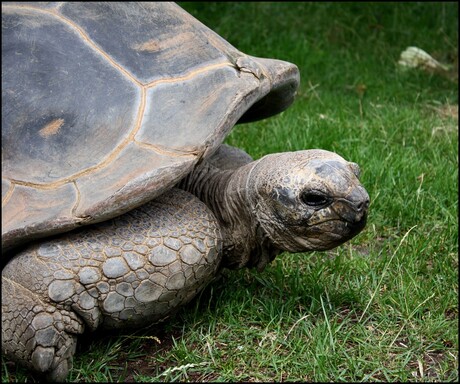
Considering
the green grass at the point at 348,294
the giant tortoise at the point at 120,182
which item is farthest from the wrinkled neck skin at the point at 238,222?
the green grass at the point at 348,294

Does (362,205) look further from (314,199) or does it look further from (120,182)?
(120,182)

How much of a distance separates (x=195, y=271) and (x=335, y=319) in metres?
0.55

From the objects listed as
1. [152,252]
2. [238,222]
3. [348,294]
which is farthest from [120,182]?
[348,294]

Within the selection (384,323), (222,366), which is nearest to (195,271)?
(222,366)

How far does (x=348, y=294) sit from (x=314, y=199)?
517mm

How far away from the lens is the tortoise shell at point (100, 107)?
2.79 m

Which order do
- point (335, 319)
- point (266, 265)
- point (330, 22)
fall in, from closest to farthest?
1. point (335, 319)
2. point (266, 265)
3. point (330, 22)

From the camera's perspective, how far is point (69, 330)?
110 inches

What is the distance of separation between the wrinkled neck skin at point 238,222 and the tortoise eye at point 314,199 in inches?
10.7

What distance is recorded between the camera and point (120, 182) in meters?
2.80

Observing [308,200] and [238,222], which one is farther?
[238,222]

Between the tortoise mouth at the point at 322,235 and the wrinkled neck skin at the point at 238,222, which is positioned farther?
the wrinkled neck skin at the point at 238,222

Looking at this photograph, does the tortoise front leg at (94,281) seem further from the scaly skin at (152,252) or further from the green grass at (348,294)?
the green grass at (348,294)

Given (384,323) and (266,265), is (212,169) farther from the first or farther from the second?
(384,323)
